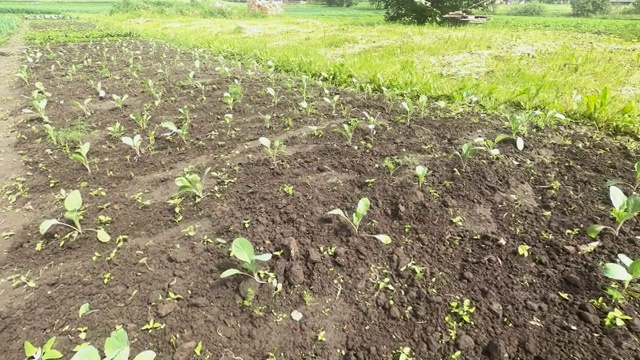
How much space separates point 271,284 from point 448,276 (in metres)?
1.14

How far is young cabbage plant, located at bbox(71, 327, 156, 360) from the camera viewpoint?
1.44 metres

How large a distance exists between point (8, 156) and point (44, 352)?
3987 millimetres

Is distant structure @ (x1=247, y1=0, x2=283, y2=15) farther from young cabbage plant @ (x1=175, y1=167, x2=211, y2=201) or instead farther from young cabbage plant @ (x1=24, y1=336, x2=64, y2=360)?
young cabbage plant @ (x1=24, y1=336, x2=64, y2=360)

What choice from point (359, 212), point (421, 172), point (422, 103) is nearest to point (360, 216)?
point (359, 212)

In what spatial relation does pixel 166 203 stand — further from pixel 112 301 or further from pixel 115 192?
pixel 112 301

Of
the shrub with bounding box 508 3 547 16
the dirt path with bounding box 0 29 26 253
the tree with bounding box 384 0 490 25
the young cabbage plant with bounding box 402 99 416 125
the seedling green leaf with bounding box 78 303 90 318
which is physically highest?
the shrub with bounding box 508 3 547 16

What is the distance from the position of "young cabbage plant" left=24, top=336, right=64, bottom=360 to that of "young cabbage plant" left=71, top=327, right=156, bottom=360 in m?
0.20

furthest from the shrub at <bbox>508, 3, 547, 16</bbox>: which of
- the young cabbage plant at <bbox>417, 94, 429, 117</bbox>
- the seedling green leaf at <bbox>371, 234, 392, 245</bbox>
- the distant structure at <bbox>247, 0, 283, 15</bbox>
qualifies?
the seedling green leaf at <bbox>371, 234, 392, 245</bbox>

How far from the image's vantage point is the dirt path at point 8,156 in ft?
10.1

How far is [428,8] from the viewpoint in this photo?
16.9 m

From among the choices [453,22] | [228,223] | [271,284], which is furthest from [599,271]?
[453,22]

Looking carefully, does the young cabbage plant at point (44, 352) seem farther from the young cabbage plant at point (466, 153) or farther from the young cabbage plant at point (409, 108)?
the young cabbage plant at point (409, 108)

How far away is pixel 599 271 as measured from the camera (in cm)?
210

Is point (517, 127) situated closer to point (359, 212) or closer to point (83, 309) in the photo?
point (359, 212)
